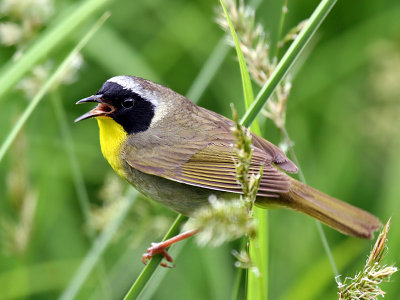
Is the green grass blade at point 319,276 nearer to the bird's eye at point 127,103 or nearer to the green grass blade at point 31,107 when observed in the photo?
the bird's eye at point 127,103

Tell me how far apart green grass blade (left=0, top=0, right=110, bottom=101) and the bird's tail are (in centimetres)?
119

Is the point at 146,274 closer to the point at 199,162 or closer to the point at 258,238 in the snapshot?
the point at 258,238

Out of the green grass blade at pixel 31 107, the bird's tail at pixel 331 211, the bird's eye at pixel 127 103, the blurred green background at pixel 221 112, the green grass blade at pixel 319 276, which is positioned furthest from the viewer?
the blurred green background at pixel 221 112

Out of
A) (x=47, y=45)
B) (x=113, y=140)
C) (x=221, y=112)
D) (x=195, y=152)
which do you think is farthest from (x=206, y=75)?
(x=221, y=112)

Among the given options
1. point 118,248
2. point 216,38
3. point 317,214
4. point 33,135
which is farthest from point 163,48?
point 317,214

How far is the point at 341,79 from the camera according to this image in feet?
16.7

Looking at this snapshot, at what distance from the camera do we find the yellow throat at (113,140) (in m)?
3.15

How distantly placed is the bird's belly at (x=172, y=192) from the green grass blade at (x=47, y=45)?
0.79m

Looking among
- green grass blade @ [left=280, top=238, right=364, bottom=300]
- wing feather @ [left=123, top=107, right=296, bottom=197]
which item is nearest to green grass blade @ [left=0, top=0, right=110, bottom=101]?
wing feather @ [left=123, top=107, right=296, bottom=197]

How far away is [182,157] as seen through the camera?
10.1ft

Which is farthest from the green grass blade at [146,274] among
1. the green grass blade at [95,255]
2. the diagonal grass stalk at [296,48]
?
A: the green grass blade at [95,255]

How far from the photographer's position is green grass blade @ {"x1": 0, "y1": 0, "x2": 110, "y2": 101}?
254 centimetres

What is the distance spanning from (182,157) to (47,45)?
34.3 inches

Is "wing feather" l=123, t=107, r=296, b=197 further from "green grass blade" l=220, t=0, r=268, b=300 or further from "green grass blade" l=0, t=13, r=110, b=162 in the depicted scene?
"green grass blade" l=0, t=13, r=110, b=162
